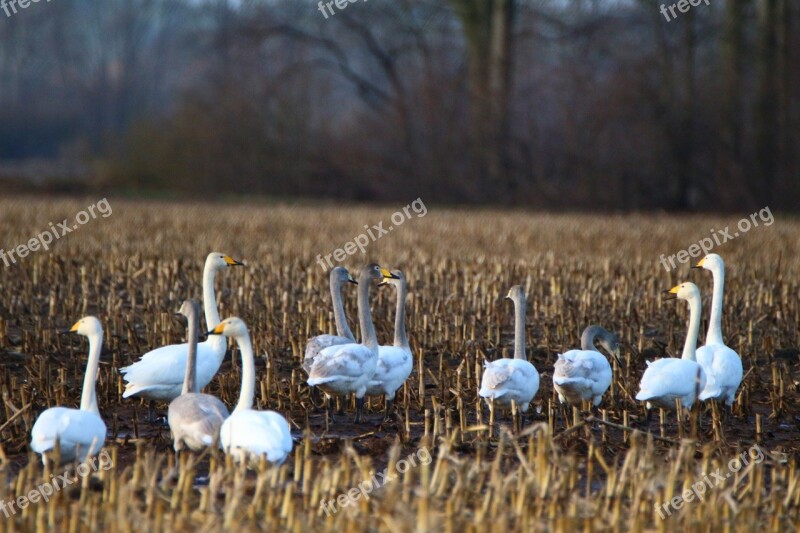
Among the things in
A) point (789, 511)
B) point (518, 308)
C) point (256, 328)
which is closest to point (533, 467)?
point (789, 511)

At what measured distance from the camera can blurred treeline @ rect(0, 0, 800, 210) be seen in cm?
2611

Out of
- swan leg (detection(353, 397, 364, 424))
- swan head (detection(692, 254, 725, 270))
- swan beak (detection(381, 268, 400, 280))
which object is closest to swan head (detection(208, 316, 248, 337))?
swan leg (detection(353, 397, 364, 424))

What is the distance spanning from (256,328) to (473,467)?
4.22 m

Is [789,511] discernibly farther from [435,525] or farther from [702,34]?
[702,34]

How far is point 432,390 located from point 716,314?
1.98 metres

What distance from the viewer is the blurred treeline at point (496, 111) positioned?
26109 millimetres

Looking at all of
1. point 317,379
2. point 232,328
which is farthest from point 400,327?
point 232,328

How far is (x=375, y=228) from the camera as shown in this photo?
18.5 m

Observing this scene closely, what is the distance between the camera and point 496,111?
28938mm

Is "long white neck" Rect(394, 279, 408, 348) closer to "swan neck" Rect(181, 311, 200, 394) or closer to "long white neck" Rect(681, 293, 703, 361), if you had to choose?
"swan neck" Rect(181, 311, 200, 394)

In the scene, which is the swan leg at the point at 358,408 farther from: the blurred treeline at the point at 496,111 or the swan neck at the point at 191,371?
the blurred treeline at the point at 496,111

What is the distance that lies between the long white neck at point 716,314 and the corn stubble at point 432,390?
0.44 metres

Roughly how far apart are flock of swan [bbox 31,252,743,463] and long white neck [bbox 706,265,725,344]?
1 centimetres

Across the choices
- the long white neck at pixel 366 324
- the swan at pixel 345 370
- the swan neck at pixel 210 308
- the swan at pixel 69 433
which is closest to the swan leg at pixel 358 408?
the swan at pixel 345 370
